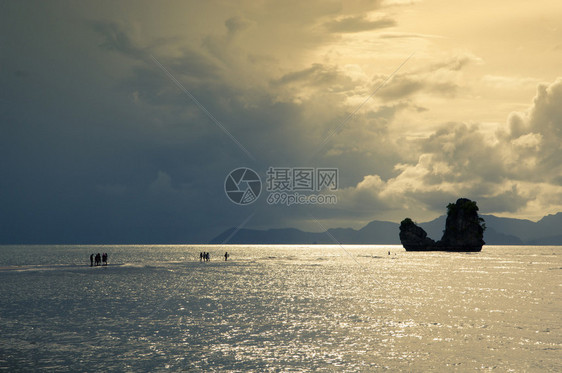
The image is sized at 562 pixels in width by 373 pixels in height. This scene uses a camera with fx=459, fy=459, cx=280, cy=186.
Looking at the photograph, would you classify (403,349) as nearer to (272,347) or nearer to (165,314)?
(272,347)

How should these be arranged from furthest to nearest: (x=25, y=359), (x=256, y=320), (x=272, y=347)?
(x=256, y=320) → (x=272, y=347) → (x=25, y=359)

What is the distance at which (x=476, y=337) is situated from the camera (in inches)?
1351

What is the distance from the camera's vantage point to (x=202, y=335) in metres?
33.9

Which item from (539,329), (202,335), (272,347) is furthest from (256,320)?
(539,329)

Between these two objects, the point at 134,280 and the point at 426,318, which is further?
the point at 134,280

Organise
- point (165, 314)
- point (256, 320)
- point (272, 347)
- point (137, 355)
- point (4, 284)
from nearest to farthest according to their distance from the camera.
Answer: point (137, 355)
point (272, 347)
point (256, 320)
point (165, 314)
point (4, 284)

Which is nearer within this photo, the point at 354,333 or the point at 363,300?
the point at 354,333

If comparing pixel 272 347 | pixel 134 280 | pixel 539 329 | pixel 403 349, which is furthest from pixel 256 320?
pixel 134 280

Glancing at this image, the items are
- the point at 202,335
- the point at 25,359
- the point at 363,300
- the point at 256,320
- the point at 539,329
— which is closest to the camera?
the point at 25,359

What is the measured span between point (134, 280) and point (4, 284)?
1861cm

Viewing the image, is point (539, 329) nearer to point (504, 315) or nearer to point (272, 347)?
point (504, 315)

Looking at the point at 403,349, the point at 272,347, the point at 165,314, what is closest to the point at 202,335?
the point at 272,347

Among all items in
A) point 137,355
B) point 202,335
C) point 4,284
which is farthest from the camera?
point 4,284

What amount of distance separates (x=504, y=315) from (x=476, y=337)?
12840 millimetres
